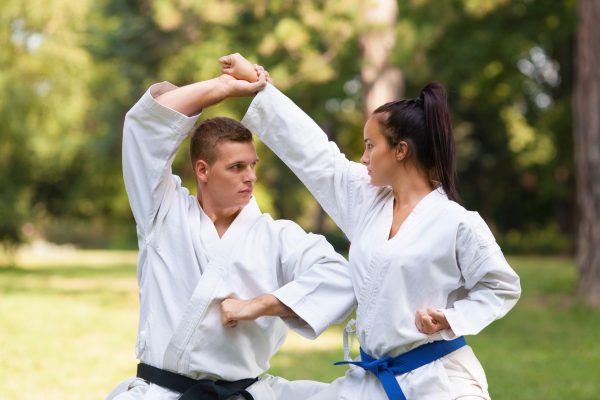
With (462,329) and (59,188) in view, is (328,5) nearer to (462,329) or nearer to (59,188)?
(462,329)

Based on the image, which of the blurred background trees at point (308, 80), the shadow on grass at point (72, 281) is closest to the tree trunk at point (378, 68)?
Answer: the blurred background trees at point (308, 80)

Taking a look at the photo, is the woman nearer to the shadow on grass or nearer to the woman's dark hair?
the woman's dark hair

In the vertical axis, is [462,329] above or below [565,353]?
above

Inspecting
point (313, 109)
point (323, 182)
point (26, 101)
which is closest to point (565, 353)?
point (323, 182)

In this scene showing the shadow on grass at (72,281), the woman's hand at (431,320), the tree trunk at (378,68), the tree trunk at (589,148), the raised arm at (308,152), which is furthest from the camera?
the shadow on grass at (72,281)

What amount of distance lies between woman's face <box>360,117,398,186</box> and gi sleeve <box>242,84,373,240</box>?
0.58 feet

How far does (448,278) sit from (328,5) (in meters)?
9.38

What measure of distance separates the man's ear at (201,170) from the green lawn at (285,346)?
3.96m

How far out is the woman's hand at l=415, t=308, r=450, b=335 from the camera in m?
3.28

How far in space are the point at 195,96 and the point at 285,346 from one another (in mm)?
7132

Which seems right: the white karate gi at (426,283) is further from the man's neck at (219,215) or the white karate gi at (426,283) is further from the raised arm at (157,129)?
the raised arm at (157,129)

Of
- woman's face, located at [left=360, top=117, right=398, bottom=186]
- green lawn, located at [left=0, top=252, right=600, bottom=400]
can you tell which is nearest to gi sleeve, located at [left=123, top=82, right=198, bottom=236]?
woman's face, located at [left=360, top=117, right=398, bottom=186]

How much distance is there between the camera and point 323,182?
375 cm

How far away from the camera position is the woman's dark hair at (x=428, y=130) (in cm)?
341
